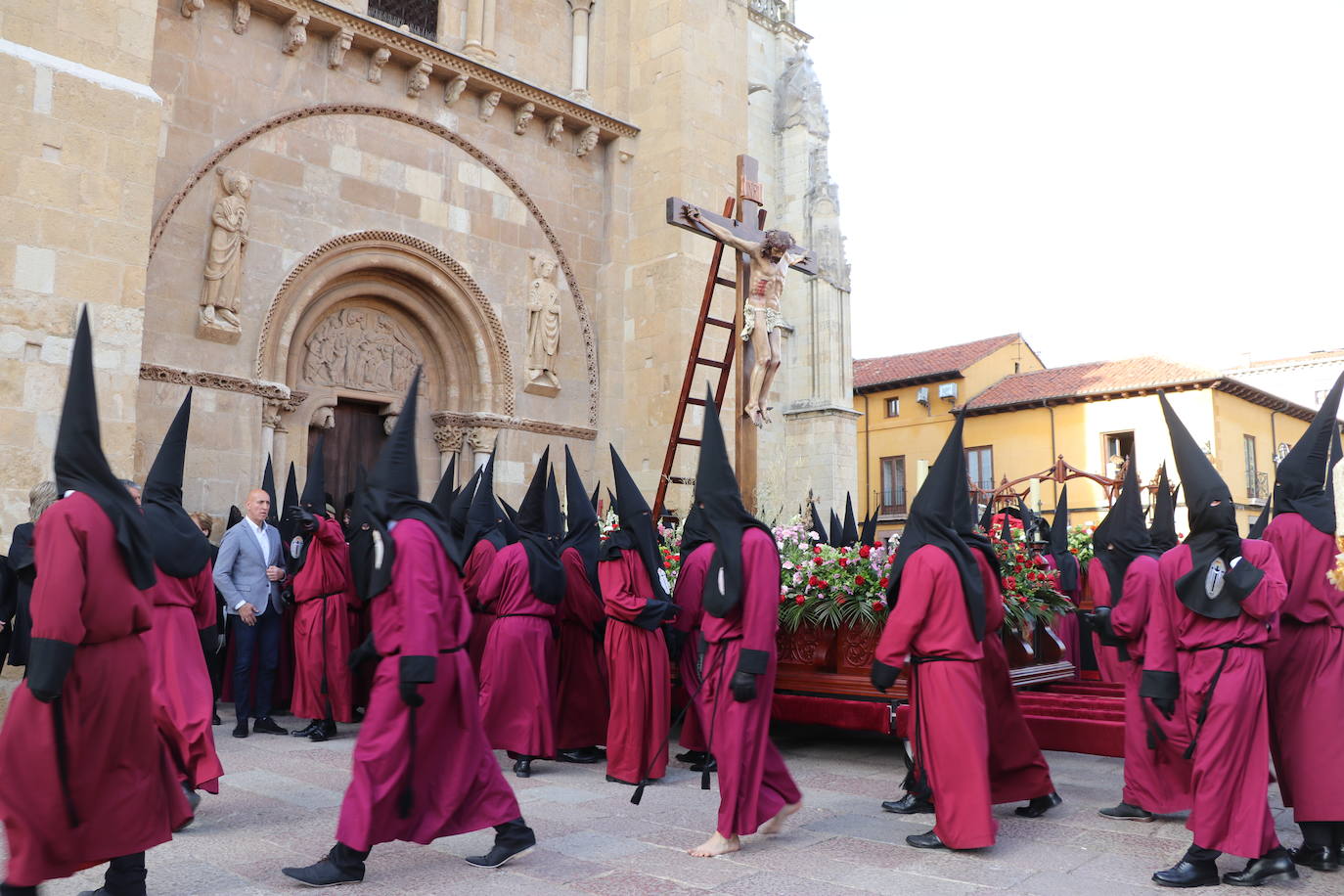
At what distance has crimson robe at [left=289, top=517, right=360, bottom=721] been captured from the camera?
327 inches

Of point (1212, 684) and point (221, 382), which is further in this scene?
point (221, 382)

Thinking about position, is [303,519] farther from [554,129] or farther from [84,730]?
[554,129]

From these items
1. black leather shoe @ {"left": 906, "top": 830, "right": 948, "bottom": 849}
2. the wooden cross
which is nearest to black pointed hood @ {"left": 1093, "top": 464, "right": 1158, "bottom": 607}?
black leather shoe @ {"left": 906, "top": 830, "right": 948, "bottom": 849}

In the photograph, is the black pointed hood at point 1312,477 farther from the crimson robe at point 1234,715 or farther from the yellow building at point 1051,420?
the yellow building at point 1051,420

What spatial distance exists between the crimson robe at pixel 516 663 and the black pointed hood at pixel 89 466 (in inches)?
124

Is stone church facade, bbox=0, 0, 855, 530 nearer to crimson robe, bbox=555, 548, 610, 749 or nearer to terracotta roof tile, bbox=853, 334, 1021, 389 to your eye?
crimson robe, bbox=555, 548, 610, 749

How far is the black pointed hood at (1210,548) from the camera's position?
15.4ft

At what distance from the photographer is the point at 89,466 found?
3986 millimetres

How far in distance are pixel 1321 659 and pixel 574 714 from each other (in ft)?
15.6

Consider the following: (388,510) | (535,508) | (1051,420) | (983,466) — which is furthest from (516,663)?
(983,466)

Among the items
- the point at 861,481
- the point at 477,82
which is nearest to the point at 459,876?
the point at 477,82

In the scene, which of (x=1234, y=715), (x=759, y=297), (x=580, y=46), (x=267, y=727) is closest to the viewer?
(x=1234, y=715)

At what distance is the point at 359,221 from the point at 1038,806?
397 inches

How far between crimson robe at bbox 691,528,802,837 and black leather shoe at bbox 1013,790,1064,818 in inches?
58.0
